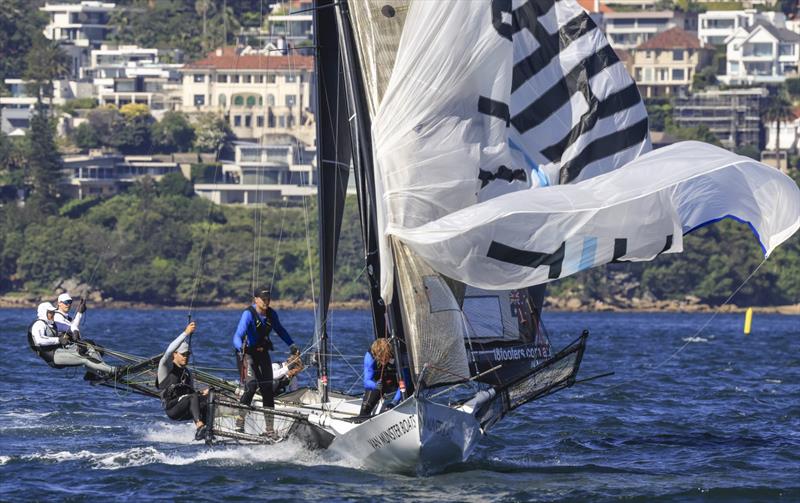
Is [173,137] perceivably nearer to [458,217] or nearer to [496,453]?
[496,453]

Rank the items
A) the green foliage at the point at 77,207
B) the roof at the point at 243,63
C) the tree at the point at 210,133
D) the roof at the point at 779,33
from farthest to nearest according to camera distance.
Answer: the roof at the point at 779,33, the roof at the point at 243,63, the tree at the point at 210,133, the green foliage at the point at 77,207

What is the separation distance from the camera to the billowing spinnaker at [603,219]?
20625 mm

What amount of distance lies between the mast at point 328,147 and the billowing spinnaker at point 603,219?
3.83 metres

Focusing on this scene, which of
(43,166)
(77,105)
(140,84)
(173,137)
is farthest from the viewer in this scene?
(140,84)

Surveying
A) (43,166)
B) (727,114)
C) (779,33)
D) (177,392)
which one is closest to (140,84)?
(43,166)

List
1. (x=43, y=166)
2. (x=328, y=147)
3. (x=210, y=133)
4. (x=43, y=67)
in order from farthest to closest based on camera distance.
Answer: (x=43, y=67) < (x=210, y=133) < (x=43, y=166) < (x=328, y=147)

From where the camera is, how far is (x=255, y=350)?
2233 centimetres

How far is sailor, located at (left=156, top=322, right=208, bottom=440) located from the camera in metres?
22.2

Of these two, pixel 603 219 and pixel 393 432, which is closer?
pixel 393 432

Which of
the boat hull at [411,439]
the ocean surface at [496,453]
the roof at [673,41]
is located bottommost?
the ocean surface at [496,453]

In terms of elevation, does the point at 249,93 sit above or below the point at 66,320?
above

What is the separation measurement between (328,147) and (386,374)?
4201mm

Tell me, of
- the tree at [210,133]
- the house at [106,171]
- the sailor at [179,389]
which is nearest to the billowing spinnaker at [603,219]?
the sailor at [179,389]

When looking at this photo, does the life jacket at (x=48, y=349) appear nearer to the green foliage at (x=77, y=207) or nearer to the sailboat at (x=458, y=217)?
the sailboat at (x=458, y=217)
